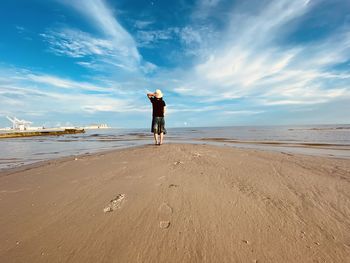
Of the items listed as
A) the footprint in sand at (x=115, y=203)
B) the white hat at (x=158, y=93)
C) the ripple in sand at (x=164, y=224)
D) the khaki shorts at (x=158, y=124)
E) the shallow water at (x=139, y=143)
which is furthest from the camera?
the shallow water at (x=139, y=143)

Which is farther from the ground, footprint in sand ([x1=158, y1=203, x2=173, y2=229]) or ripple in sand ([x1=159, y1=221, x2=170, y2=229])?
footprint in sand ([x1=158, y1=203, x2=173, y2=229])

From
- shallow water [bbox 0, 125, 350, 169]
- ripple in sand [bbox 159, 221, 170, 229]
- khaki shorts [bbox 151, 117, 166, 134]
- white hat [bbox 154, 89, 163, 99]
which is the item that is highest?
white hat [bbox 154, 89, 163, 99]

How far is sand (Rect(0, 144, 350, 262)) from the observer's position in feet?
5.53

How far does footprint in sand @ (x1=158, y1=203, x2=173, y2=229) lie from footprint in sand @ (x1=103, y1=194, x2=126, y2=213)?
22.9 inches

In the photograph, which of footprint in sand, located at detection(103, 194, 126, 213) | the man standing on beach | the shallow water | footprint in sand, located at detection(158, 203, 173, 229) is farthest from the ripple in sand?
the shallow water

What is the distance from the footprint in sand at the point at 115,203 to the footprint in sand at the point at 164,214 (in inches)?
22.9

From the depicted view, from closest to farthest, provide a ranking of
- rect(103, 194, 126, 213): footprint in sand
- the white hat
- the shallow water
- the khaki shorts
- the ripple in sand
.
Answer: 1. the ripple in sand
2. rect(103, 194, 126, 213): footprint in sand
3. the white hat
4. the khaki shorts
5. the shallow water

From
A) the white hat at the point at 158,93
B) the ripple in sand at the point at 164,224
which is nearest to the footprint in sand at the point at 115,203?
the ripple in sand at the point at 164,224

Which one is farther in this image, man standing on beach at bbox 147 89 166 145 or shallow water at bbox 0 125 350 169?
shallow water at bbox 0 125 350 169

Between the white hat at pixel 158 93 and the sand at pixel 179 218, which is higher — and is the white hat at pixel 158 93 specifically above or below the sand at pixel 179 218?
above

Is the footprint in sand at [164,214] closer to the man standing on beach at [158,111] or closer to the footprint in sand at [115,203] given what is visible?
the footprint in sand at [115,203]

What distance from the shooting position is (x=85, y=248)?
1.75m

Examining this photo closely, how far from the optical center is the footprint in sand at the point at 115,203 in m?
2.43

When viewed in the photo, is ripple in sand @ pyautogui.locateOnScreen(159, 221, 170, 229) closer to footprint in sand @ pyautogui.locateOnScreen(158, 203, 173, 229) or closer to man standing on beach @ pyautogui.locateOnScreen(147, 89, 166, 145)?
footprint in sand @ pyautogui.locateOnScreen(158, 203, 173, 229)
